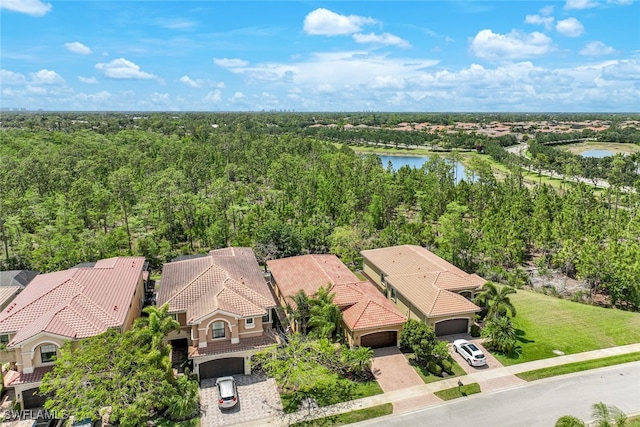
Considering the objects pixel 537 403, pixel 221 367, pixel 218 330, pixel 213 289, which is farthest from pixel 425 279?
pixel 221 367

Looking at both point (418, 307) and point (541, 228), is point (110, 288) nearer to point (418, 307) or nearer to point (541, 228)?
point (418, 307)

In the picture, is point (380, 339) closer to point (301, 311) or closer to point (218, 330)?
point (301, 311)

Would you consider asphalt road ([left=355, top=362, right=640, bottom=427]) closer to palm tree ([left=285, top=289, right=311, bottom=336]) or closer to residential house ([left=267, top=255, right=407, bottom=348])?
residential house ([left=267, top=255, right=407, bottom=348])

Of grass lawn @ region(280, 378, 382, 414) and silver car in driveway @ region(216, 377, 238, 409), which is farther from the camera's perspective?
grass lawn @ region(280, 378, 382, 414)

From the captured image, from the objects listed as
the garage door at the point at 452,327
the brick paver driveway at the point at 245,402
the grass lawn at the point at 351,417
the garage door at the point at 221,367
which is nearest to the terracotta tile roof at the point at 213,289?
the garage door at the point at 221,367

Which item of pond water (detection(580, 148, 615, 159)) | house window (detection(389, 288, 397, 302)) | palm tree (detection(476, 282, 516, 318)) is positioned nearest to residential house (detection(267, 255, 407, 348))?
house window (detection(389, 288, 397, 302))

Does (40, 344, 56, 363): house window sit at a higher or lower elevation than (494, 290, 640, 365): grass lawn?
higher
